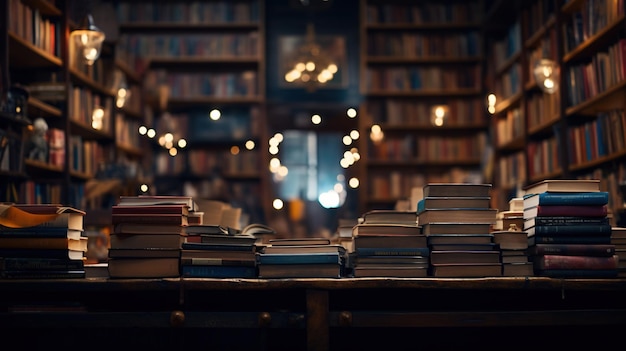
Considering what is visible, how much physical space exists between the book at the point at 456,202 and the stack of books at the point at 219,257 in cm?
58

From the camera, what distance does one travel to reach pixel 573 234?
2727 mm

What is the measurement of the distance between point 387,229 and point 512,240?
40cm

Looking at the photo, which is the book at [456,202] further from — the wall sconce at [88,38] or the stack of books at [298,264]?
the wall sconce at [88,38]

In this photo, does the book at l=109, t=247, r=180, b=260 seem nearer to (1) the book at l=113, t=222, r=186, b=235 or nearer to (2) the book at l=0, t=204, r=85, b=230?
(1) the book at l=113, t=222, r=186, b=235

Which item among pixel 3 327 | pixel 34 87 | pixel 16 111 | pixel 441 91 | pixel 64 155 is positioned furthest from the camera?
pixel 441 91

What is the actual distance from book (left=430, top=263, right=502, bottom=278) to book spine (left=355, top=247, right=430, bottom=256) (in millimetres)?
63

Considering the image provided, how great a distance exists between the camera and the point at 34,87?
571 cm

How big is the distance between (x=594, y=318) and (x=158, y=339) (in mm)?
1406

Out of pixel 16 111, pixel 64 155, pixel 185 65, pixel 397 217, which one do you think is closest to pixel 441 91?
pixel 185 65

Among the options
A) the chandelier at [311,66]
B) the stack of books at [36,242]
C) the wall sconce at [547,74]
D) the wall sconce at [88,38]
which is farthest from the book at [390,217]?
the chandelier at [311,66]

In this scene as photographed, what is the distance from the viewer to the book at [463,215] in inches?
108

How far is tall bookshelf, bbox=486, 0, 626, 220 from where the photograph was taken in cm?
530

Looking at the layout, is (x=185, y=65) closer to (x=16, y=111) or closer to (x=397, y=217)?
(x=16, y=111)

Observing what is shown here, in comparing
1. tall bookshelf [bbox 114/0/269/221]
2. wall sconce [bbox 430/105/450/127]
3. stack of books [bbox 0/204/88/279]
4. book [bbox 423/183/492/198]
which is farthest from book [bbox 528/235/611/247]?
tall bookshelf [bbox 114/0/269/221]
